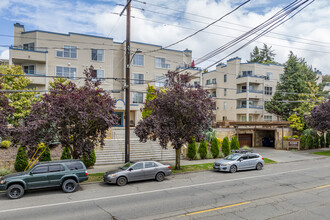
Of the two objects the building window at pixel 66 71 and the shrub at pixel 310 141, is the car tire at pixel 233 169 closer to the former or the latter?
the shrub at pixel 310 141

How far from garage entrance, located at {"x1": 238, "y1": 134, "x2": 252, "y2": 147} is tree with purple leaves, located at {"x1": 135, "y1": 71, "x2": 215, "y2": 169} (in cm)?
1838

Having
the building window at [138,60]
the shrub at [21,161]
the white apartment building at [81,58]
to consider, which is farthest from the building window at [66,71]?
the shrub at [21,161]

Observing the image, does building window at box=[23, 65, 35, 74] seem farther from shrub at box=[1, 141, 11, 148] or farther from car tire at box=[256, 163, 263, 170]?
car tire at box=[256, 163, 263, 170]

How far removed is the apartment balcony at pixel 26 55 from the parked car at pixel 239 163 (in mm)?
24947

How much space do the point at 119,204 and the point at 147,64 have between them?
28.1 metres

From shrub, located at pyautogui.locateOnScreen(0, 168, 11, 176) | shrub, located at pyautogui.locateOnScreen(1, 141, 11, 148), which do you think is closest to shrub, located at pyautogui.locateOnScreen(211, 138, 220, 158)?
shrub, located at pyautogui.locateOnScreen(0, 168, 11, 176)

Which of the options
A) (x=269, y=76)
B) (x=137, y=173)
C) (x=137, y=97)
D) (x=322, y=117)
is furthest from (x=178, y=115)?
(x=269, y=76)

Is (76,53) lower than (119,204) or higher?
A: higher

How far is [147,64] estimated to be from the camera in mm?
36562

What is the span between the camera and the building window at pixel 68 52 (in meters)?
31.8

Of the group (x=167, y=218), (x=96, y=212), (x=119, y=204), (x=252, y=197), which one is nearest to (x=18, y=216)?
(x=96, y=212)

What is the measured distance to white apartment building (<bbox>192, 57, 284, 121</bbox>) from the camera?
4231cm

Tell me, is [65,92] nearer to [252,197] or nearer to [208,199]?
[208,199]

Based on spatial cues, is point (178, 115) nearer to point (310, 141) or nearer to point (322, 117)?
point (322, 117)
